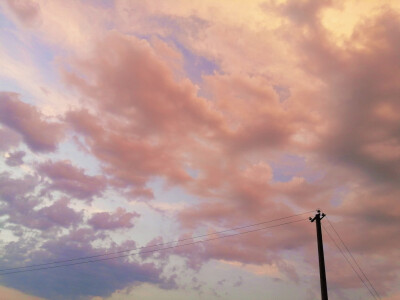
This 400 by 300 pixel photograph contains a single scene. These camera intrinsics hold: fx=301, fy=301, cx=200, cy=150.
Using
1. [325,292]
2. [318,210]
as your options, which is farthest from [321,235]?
[325,292]

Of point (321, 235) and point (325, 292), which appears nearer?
point (325, 292)

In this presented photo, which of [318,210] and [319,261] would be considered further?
[318,210]

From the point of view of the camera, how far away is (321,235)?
25875 millimetres

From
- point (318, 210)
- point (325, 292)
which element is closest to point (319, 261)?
point (325, 292)

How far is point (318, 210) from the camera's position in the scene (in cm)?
2706

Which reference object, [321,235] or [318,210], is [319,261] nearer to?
[321,235]

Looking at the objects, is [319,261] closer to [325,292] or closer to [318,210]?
[325,292]

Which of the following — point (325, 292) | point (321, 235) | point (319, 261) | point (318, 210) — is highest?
point (318, 210)

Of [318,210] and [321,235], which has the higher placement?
[318,210]

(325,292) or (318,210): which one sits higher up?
(318,210)

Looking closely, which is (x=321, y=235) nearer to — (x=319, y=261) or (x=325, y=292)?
(x=319, y=261)

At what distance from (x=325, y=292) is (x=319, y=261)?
7.57ft

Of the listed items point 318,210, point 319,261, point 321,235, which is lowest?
point 319,261

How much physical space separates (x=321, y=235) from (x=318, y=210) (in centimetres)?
226
